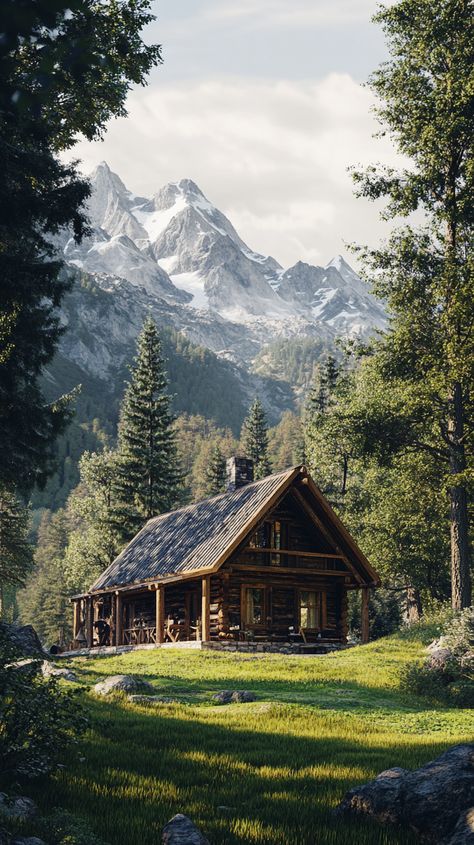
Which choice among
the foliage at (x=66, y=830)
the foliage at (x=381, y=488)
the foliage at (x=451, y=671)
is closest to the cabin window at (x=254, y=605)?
the foliage at (x=381, y=488)

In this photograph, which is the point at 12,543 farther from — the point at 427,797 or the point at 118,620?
the point at 427,797

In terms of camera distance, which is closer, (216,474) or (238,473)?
(238,473)

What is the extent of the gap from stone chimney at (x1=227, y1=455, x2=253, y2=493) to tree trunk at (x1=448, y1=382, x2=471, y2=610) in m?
15.2

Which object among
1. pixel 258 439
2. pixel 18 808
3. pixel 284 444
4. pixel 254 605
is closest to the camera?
pixel 18 808

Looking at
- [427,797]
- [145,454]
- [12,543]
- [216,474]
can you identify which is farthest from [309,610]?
[216,474]

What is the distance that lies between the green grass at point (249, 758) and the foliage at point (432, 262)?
974 cm

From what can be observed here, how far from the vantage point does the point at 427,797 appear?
25.1 ft

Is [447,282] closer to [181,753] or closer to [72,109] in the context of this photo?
[72,109]

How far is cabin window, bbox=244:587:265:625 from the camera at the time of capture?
1384 inches

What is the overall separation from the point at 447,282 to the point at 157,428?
30539 mm

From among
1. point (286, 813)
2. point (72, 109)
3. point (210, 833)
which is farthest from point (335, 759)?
point (72, 109)

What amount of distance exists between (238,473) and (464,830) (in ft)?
114

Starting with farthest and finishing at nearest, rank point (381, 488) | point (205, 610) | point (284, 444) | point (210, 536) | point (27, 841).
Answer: point (284, 444) < point (381, 488) < point (210, 536) < point (205, 610) < point (27, 841)

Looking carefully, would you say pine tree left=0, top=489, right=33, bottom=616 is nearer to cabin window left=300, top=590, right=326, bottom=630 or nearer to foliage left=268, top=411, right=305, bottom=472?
cabin window left=300, top=590, right=326, bottom=630
